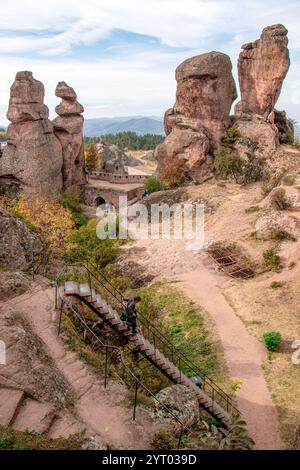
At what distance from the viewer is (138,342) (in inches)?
608

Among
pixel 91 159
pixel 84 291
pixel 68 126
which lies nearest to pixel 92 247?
pixel 84 291

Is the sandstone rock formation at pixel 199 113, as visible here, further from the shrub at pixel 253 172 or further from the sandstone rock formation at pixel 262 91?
the shrub at pixel 253 172

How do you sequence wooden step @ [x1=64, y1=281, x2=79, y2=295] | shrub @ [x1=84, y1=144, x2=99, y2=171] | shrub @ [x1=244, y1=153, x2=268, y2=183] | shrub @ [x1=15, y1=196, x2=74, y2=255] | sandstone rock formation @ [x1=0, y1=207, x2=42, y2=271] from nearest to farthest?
1. wooden step @ [x1=64, y1=281, x2=79, y2=295]
2. sandstone rock formation @ [x1=0, y1=207, x2=42, y2=271]
3. shrub @ [x1=15, y1=196, x2=74, y2=255]
4. shrub @ [x1=244, y1=153, x2=268, y2=183]
5. shrub @ [x1=84, y1=144, x2=99, y2=171]

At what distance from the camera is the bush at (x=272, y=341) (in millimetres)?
21312

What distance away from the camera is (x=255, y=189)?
4334 cm

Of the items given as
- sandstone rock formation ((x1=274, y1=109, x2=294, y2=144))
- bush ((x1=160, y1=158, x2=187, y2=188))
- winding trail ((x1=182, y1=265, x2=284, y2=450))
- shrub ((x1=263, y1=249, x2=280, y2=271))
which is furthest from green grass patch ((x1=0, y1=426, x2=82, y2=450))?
sandstone rock formation ((x1=274, y1=109, x2=294, y2=144))

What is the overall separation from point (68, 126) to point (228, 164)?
19.5 m

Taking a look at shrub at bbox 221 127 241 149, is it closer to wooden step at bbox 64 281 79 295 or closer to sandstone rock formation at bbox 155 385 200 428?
wooden step at bbox 64 281 79 295

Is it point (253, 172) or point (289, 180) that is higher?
point (253, 172)

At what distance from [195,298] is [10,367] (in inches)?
662

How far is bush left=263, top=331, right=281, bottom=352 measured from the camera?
21312 mm

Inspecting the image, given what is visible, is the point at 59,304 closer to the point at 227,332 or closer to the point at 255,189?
the point at 227,332

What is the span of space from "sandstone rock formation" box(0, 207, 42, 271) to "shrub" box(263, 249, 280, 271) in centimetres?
1587

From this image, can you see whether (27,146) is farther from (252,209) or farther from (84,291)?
(84,291)
